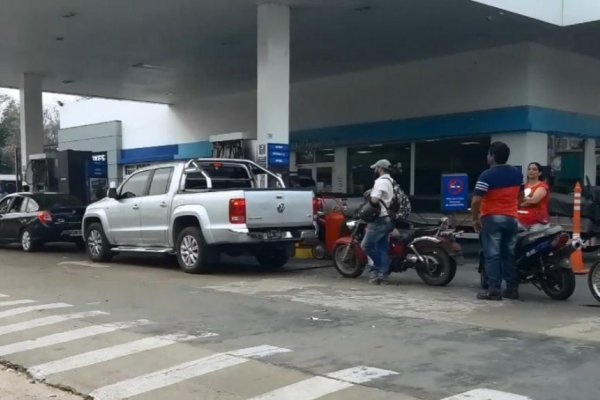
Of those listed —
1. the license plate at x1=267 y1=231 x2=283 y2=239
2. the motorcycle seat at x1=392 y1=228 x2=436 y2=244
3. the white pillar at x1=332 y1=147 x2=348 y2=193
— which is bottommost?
the license plate at x1=267 y1=231 x2=283 y2=239

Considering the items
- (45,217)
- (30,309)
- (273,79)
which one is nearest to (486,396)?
(30,309)

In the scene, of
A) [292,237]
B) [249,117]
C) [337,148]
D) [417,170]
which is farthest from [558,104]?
[249,117]

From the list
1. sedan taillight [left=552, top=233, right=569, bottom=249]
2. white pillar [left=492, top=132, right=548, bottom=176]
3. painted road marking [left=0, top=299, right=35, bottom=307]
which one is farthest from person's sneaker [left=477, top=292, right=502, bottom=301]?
white pillar [left=492, top=132, right=548, bottom=176]

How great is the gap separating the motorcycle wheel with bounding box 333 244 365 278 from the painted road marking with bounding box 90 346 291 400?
4.91 meters

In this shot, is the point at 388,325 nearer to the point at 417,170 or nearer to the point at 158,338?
the point at 158,338

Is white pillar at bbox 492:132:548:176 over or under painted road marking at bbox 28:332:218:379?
over

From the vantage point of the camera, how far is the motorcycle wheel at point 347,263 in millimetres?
11703

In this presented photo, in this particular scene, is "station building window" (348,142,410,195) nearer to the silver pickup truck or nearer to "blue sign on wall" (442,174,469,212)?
"blue sign on wall" (442,174,469,212)

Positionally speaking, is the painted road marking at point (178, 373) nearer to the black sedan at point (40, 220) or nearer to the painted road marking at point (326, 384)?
the painted road marking at point (326, 384)

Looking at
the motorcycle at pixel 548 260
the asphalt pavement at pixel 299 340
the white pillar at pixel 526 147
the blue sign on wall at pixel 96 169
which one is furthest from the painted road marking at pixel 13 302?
the blue sign on wall at pixel 96 169

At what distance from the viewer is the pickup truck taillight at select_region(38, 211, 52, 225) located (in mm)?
16844

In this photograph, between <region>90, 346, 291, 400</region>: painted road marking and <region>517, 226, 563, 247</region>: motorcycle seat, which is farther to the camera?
<region>517, 226, 563, 247</region>: motorcycle seat

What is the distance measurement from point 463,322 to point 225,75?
55.8 feet

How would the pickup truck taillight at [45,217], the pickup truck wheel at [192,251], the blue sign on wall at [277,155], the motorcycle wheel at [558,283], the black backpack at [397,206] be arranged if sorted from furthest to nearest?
the pickup truck taillight at [45,217], the blue sign on wall at [277,155], the pickup truck wheel at [192,251], the black backpack at [397,206], the motorcycle wheel at [558,283]
